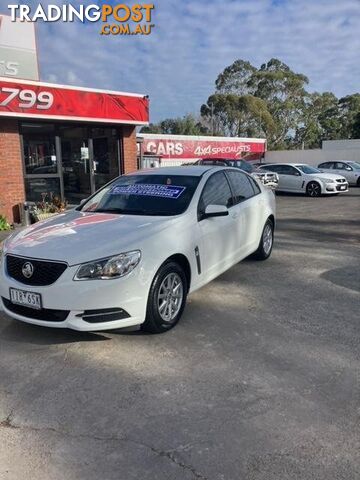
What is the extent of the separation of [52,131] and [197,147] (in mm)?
20305

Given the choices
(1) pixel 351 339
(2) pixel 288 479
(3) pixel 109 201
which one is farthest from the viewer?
(3) pixel 109 201

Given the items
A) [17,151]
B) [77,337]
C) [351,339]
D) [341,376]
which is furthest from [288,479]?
Result: [17,151]

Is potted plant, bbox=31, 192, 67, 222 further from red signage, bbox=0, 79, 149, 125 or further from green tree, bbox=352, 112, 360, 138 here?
green tree, bbox=352, 112, 360, 138

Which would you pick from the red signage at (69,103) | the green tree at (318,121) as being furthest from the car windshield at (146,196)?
the green tree at (318,121)

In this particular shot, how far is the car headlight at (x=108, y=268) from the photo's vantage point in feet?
12.7

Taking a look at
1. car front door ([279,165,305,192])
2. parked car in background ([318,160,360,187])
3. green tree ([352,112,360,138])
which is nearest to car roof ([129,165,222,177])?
car front door ([279,165,305,192])

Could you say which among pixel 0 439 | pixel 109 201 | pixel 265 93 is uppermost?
pixel 265 93

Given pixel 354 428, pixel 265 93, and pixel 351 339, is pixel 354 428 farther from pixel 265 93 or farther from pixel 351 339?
pixel 265 93

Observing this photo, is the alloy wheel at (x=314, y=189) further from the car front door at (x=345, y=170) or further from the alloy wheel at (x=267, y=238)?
the alloy wheel at (x=267, y=238)

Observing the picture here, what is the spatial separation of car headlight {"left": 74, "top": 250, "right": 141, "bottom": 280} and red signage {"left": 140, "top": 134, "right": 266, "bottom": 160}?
23708 mm

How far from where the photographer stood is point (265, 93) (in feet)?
179

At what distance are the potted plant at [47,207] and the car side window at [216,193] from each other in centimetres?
638

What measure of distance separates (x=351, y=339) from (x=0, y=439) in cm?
308

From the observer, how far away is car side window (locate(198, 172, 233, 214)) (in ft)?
17.0
